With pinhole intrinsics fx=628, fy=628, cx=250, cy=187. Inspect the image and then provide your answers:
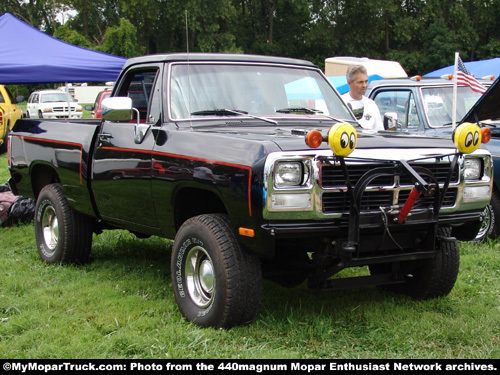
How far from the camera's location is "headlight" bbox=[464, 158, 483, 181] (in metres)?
4.41

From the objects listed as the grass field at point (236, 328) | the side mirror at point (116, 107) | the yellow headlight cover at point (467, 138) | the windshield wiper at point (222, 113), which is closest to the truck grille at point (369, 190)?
the yellow headlight cover at point (467, 138)

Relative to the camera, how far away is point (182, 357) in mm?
3742

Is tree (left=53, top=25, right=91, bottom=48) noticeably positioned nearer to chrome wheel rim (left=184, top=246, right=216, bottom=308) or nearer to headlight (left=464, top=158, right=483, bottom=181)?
chrome wheel rim (left=184, top=246, right=216, bottom=308)

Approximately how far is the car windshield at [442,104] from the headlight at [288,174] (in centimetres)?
486

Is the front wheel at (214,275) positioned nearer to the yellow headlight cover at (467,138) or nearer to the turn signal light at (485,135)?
the yellow headlight cover at (467,138)

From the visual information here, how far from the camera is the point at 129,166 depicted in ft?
16.3

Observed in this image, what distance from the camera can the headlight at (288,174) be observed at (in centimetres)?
369

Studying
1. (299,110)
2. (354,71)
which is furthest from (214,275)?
(354,71)

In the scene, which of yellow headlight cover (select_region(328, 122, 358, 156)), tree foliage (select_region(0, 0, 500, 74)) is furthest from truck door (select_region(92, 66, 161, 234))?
tree foliage (select_region(0, 0, 500, 74))

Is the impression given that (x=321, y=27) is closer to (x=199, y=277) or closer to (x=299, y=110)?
(x=299, y=110)
